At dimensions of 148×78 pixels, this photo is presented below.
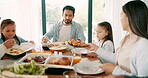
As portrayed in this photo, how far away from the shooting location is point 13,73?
3.85ft

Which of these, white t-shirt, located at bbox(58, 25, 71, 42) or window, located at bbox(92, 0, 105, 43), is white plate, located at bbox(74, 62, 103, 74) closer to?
white t-shirt, located at bbox(58, 25, 71, 42)

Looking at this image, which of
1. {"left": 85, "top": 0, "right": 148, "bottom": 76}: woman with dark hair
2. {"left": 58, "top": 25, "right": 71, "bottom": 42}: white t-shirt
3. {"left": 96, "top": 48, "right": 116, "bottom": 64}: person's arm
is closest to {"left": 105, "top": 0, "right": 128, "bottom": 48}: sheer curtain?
{"left": 58, "top": 25, "right": 71, "bottom": 42}: white t-shirt

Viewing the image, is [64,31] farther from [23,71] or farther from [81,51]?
[23,71]

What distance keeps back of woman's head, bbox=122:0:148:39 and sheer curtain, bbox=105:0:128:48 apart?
2.97 m

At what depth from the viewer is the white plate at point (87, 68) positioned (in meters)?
1.44

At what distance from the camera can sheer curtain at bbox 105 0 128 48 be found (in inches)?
170

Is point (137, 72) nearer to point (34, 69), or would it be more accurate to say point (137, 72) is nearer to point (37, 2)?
point (34, 69)

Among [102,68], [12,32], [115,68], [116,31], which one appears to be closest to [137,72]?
[115,68]

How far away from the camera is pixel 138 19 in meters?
1.36

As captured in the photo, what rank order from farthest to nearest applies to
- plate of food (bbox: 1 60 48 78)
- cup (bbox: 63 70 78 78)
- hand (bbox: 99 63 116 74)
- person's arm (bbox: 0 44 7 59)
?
1. person's arm (bbox: 0 44 7 59)
2. hand (bbox: 99 63 116 74)
3. cup (bbox: 63 70 78 78)
4. plate of food (bbox: 1 60 48 78)

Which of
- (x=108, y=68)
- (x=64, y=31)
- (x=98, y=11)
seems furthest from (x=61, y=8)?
(x=108, y=68)

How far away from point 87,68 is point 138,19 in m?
0.58

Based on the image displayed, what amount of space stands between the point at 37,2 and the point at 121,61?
329 cm

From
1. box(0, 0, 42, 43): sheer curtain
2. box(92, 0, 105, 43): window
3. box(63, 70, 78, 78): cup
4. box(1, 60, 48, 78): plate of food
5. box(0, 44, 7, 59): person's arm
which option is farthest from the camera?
box(92, 0, 105, 43): window
